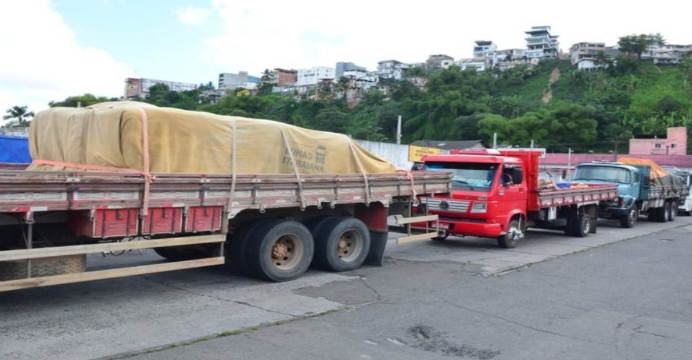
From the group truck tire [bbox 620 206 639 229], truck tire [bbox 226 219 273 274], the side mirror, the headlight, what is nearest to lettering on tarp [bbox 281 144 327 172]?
truck tire [bbox 226 219 273 274]

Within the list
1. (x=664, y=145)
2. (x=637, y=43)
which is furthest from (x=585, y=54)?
(x=664, y=145)

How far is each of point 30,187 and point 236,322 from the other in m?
2.53

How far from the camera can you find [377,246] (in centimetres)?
1062

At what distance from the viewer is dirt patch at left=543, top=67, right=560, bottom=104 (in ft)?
381

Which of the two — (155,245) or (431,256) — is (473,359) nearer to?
(155,245)

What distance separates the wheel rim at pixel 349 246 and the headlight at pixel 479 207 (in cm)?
369

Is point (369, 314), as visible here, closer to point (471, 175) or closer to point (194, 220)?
point (194, 220)

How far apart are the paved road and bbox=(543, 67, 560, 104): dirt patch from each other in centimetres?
10971

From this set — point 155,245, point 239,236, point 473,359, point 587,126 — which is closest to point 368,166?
point 239,236

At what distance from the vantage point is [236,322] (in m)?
6.64

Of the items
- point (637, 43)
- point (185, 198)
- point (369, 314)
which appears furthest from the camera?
point (637, 43)

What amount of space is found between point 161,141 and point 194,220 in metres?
1.07

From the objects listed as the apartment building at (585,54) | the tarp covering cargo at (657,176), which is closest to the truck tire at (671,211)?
the tarp covering cargo at (657,176)

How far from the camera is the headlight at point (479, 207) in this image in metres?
12.8
